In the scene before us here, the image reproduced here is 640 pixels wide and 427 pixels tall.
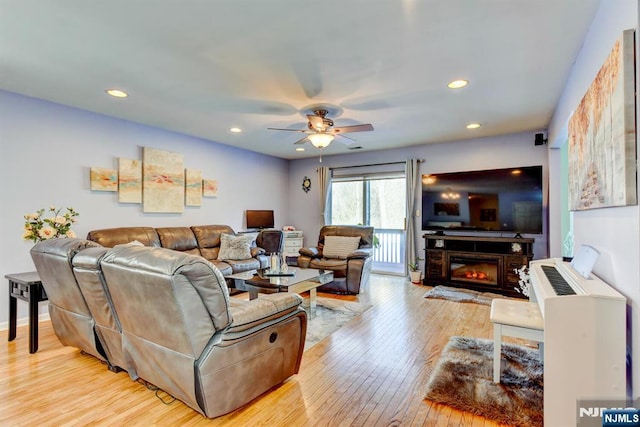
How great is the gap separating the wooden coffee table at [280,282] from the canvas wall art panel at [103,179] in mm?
2129

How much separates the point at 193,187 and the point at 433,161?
14.2 feet

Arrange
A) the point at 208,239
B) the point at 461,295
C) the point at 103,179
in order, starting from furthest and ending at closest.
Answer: the point at 208,239, the point at 461,295, the point at 103,179

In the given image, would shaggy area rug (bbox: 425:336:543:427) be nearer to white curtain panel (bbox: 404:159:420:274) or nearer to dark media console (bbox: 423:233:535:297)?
dark media console (bbox: 423:233:535:297)

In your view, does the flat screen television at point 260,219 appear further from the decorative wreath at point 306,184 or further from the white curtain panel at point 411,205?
the white curtain panel at point 411,205

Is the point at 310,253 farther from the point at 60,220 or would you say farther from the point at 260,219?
the point at 60,220

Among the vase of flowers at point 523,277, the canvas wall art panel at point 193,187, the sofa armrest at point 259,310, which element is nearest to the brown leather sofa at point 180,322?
the sofa armrest at point 259,310

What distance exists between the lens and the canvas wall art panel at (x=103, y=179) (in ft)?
13.1

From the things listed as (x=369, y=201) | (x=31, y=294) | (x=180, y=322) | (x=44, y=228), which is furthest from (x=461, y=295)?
(x=44, y=228)

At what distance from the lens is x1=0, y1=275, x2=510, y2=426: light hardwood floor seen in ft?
6.16

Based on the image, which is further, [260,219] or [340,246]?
[260,219]

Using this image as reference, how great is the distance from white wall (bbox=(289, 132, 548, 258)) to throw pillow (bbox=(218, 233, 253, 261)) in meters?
2.31

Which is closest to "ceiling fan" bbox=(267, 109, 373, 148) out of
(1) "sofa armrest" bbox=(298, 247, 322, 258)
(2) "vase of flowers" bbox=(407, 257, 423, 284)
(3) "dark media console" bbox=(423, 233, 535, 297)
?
(1) "sofa armrest" bbox=(298, 247, 322, 258)

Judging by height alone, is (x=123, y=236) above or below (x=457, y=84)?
below

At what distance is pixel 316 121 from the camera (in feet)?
11.7
